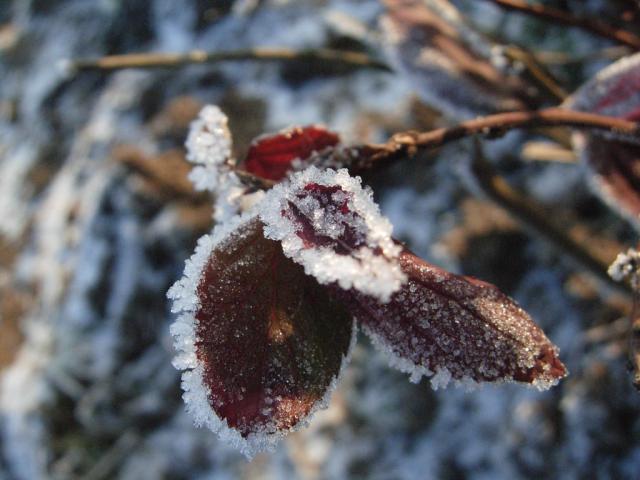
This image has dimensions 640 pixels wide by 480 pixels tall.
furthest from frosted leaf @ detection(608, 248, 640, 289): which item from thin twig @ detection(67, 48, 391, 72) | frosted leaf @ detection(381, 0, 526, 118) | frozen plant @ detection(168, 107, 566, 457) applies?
thin twig @ detection(67, 48, 391, 72)

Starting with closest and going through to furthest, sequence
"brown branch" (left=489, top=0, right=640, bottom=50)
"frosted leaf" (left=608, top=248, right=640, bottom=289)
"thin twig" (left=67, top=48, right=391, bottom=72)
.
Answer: "frosted leaf" (left=608, top=248, right=640, bottom=289) → "brown branch" (left=489, top=0, right=640, bottom=50) → "thin twig" (left=67, top=48, right=391, bottom=72)

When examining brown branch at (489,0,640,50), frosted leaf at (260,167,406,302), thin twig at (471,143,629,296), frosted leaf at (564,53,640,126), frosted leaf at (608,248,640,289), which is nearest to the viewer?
frosted leaf at (260,167,406,302)

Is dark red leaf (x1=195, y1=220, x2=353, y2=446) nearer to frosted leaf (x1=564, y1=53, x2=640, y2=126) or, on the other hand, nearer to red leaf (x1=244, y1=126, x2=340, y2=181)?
red leaf (x1=244, y1=126, x2=340, y2=181)

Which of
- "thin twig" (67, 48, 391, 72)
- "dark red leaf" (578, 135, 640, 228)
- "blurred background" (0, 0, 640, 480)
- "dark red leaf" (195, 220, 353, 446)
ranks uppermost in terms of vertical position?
"dark red leaf" (195, 220, 353, 446)

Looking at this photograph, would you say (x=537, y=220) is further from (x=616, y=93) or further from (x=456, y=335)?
(x=456, y=335)

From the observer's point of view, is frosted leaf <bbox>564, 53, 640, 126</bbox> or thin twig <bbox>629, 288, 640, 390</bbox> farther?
frosted leaf <bbox>564, 53, 640, 126</bbox>

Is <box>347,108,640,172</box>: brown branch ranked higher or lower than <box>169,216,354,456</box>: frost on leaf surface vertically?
higher
